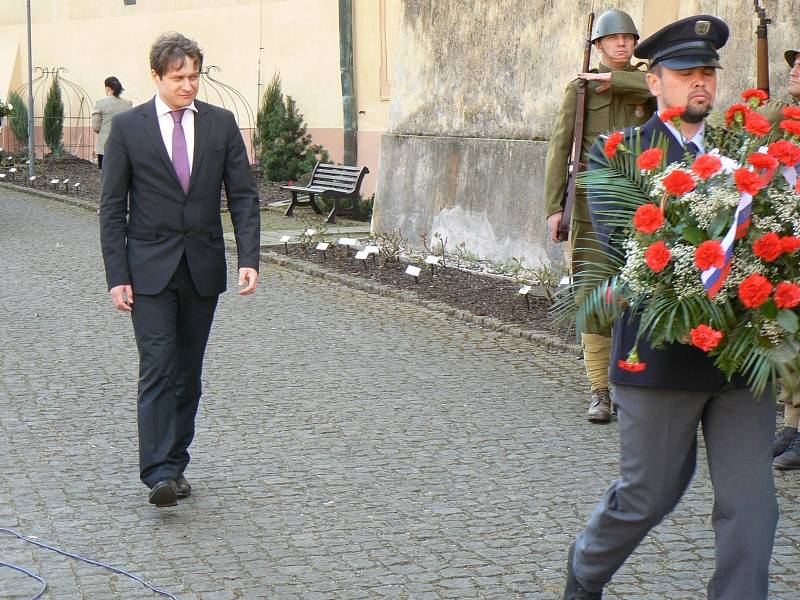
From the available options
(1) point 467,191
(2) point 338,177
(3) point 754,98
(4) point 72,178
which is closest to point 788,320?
(3) point 754,98

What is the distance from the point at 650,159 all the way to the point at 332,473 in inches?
116

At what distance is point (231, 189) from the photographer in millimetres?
5969

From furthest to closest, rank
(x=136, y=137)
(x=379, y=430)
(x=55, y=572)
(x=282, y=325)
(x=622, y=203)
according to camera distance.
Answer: (x=282, y=325) → (x=379, y=430) → (x=136, y=137) → (x=55, y=572) → (x=622, y=203)

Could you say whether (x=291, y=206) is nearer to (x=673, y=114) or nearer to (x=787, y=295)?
(x=673, y=114)

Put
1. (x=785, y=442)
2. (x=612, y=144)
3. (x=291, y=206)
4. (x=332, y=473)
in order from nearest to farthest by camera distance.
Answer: (x=612, y=144), (x=332, y=473), (x=785, y=442), (x=291, y=206)

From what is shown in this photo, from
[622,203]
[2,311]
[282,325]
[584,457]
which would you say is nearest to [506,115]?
[282,325]

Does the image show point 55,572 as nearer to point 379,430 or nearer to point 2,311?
point 379,430

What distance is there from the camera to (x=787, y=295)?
11.6 feet

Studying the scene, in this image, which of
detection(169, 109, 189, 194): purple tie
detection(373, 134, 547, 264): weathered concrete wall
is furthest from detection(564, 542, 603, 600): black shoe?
detection(373, 134, 547, 264): weathered concrete wall

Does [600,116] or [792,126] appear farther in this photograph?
[600,116]

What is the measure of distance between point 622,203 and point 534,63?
9.06 metres

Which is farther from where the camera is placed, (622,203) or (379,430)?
(379,430)

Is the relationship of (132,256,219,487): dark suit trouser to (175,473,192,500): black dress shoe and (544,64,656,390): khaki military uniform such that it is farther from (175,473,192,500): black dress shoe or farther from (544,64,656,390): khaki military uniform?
(544,64,656,390): khaki military uniform

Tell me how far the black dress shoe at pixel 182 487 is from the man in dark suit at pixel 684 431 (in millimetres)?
2260
